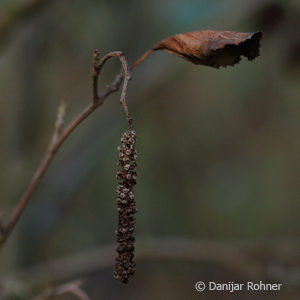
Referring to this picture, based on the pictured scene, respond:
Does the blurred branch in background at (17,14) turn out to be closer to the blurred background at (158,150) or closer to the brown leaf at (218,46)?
the blurred background at (158,150)

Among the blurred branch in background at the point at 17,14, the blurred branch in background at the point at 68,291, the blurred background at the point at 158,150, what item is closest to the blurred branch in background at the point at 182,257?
the blurred background at the point at 158,150

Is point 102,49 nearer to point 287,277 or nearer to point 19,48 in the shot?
point 19,48

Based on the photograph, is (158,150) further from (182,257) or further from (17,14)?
(17,14)

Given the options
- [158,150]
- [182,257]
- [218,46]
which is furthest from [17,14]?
[158,150]

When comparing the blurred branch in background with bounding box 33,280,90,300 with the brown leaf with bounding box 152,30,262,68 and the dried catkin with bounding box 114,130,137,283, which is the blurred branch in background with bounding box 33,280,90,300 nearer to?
the dried catkin with bounding box 114,130,137,283

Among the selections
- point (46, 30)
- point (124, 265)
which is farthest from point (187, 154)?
point (124, 265)

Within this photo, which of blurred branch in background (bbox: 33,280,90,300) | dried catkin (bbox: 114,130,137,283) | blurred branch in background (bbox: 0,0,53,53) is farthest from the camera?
blurred branch in background (bbox: 0,0,53,53)

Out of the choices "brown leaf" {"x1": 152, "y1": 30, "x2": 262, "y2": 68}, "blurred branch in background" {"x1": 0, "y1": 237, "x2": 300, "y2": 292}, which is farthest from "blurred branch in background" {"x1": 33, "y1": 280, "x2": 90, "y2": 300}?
"blurred branch in background" {"x1": 0, "y1": 237, "x2": 300, "y2": 292}
